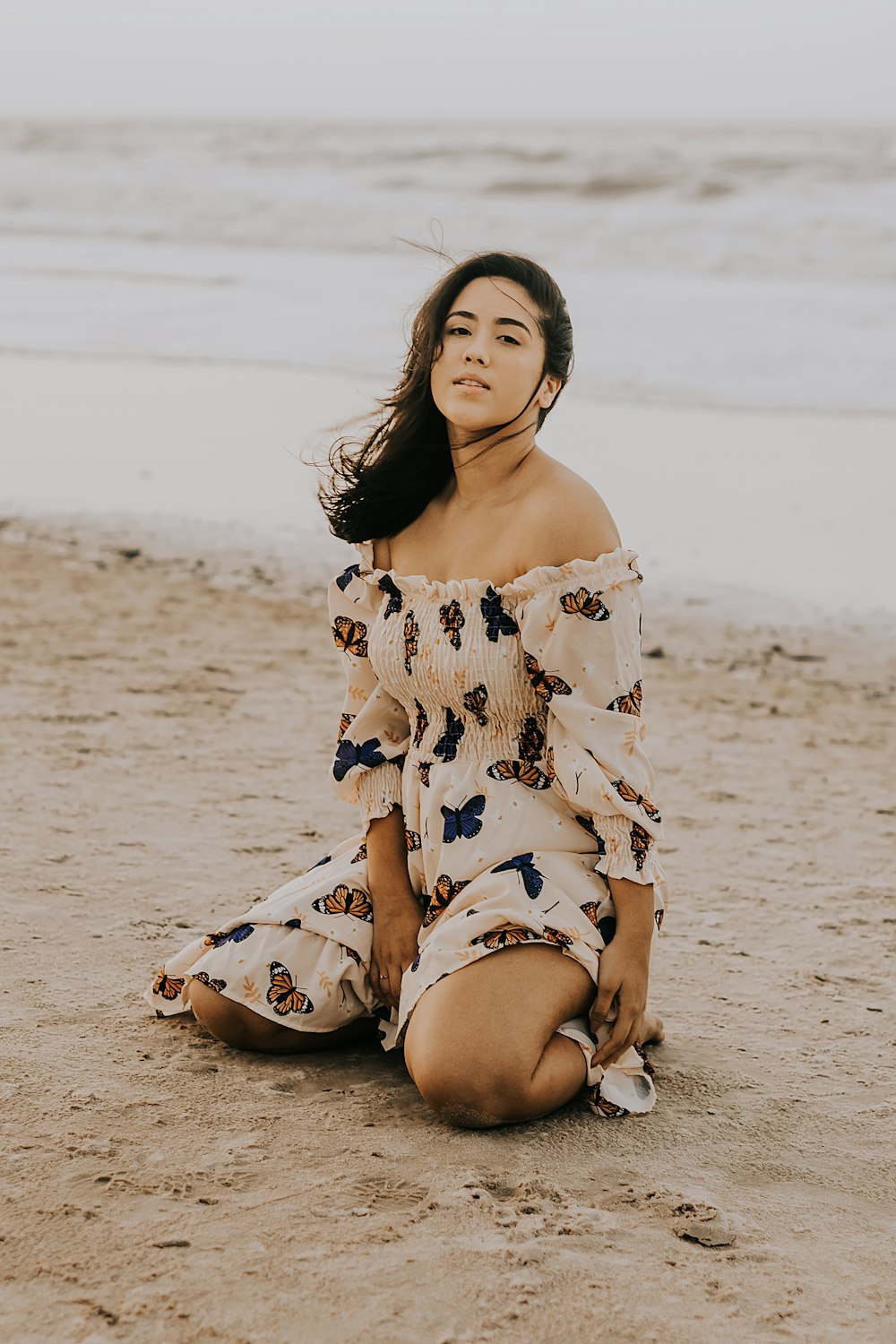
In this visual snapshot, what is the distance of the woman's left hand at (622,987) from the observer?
2740 millimetres

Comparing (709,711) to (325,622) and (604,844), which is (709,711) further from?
(604,844)

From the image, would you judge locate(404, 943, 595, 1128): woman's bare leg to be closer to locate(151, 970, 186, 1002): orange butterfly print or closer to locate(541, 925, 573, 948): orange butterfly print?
locate(541, 925, 573, 948): orange butterfly print

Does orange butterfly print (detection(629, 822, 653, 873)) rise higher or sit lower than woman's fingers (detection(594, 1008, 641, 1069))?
higher

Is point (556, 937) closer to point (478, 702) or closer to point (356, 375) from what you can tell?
point (478, 702)

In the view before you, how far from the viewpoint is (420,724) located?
117 inches

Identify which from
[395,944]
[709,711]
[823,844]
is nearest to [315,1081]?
[395,944]

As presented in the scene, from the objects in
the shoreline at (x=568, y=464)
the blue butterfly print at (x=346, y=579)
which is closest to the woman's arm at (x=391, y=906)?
the blue butterfly print at (x=346, y=579)

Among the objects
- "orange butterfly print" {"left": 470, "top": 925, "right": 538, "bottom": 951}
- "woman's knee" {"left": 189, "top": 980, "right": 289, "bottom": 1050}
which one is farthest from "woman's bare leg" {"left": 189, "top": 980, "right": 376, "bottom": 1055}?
"orange butterfly print" {"left": 470, "top": 925, "right": 538, "bottom": 951}

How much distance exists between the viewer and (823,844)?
435 centimetres

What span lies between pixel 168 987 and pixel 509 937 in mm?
770

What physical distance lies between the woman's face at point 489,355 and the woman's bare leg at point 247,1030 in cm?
116

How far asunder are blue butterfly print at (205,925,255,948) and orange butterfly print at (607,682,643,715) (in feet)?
2.71

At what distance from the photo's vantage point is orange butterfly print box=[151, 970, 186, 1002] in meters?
3.06

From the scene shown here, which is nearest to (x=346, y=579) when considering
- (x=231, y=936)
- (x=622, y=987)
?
(x=231, y=936)
